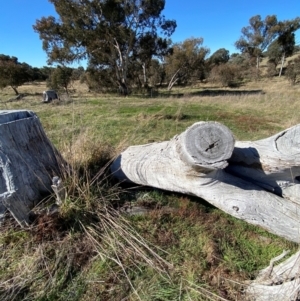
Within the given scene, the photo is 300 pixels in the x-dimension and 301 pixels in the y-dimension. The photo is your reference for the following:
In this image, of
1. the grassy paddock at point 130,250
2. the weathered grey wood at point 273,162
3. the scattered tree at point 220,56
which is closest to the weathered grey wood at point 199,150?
the weathered grey wood at point 273,162

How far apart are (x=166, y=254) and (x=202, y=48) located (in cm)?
2839

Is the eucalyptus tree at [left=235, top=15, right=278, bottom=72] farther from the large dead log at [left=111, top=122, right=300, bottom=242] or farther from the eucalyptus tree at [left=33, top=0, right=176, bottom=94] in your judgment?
the large dead log at [left=111, top=122, right=300, bottom=242]

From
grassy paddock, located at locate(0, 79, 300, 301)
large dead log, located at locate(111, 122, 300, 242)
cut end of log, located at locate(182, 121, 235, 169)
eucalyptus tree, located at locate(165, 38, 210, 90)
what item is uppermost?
eucalyptus tree, located at locate(165, 38, 210, 90)

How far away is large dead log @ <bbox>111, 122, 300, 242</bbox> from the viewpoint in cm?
193

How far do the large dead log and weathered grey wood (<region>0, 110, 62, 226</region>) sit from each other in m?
1.18

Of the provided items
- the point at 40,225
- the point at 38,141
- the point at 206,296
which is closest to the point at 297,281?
the point at 206,296

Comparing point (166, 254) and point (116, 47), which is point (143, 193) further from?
point (116, 47)

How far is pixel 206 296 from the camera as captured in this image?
5.16ft

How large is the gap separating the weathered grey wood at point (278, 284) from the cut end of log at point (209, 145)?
85 cm

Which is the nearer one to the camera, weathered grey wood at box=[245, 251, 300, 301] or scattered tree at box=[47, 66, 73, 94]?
weathered grey wood at box=[245, 251, 300, 301]

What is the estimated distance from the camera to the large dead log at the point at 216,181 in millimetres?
1930

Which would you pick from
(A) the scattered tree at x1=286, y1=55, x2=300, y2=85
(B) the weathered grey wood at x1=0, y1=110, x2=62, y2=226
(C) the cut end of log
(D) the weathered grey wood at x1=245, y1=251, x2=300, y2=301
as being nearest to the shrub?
(A) the scattered tree at x1=286, y1=55, x2=300, y2=85

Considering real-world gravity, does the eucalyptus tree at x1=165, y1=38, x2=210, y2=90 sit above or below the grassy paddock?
above

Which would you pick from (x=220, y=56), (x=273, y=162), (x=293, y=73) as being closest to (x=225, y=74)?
(x=293, y=73)
